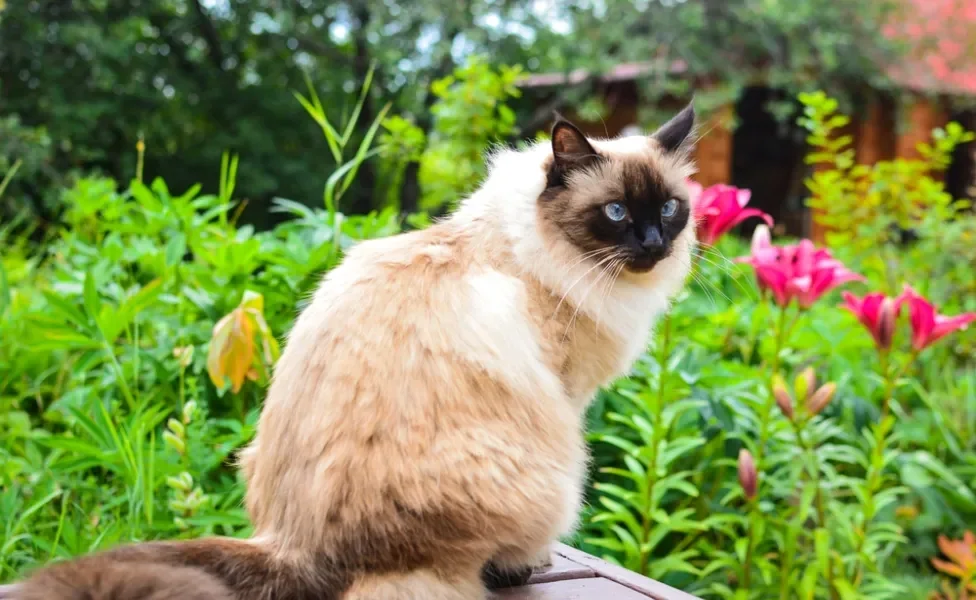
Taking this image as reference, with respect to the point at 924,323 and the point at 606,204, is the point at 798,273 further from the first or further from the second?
the point at 606,204

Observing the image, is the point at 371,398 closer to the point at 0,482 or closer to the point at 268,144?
the point at 0,482

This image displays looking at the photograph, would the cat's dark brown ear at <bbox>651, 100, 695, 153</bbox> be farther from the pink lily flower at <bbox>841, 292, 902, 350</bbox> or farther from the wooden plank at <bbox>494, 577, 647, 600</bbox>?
the wooden plank at <bbox>494, 577, 647, 600</bbox>

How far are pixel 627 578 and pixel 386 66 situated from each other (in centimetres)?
832

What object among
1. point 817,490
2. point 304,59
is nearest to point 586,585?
point 817,490

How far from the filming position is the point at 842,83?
34.2ft

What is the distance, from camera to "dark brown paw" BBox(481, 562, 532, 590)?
173cm

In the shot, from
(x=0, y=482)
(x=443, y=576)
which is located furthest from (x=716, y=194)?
(x=0, y=482)

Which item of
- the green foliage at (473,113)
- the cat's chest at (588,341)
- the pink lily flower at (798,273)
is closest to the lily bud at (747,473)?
the pink lily flower at (798,273)

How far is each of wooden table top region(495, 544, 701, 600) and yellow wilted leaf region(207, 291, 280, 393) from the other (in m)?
0.90

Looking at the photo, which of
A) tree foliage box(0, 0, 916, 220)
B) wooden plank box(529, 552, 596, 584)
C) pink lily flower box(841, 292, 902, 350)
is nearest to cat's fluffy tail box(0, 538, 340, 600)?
wooden plank box(529, 552, 596, 584)

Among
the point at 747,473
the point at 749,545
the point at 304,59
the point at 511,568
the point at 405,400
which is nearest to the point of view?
the point at 405,400

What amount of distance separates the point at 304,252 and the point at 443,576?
1.51 meters

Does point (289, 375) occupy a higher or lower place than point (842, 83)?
lower

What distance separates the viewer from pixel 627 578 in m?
1.95
